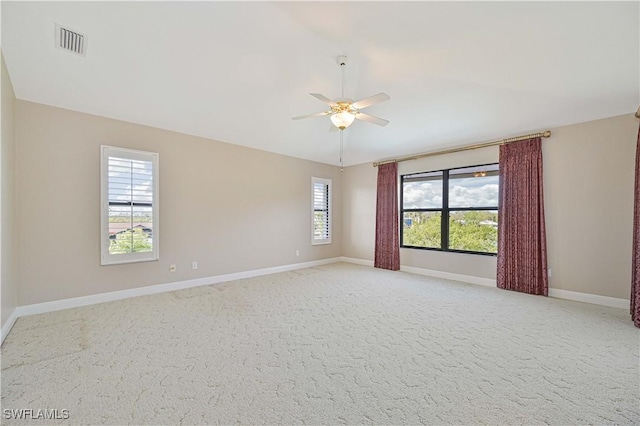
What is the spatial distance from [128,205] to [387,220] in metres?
5.00

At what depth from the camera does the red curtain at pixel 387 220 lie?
20.7 feet

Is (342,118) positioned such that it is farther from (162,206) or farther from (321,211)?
(321,211)

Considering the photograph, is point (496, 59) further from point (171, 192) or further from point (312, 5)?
point (171, 192)

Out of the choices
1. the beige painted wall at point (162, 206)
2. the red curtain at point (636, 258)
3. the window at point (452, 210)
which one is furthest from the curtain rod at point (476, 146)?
the beige painted wall at point (162, 206)

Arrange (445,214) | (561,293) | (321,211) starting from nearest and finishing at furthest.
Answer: (561,293) < (445,214) < (321,211)

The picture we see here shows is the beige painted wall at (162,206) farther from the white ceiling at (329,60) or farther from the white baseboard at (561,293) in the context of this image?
the white baseboard at (561,293)

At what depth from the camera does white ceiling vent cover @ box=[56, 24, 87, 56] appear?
9.32 ft

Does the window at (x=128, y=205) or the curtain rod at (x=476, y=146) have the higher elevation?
the curtain rod at (x=476, y=146)

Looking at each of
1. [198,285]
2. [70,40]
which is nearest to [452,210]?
[198,285]

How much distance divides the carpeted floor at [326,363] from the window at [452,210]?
157 centimetres

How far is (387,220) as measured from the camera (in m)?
6.44

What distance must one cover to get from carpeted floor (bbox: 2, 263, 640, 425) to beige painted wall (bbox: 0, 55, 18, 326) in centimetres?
39

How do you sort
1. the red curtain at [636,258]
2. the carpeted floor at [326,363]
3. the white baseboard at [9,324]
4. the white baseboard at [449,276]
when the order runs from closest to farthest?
the carpeted floor at [326,363], the white baseboard at [9,324], the red curtain at [636,258], the white baseboard at [449,276]

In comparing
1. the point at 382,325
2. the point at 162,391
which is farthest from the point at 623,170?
the point at 162,391
